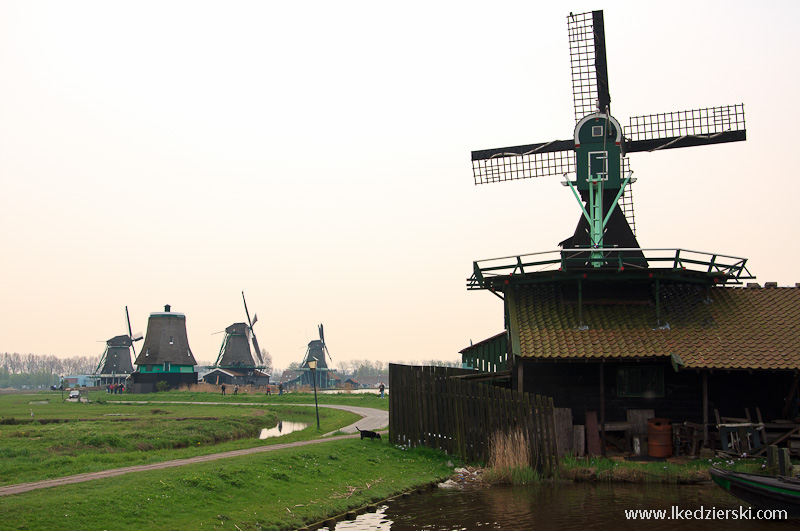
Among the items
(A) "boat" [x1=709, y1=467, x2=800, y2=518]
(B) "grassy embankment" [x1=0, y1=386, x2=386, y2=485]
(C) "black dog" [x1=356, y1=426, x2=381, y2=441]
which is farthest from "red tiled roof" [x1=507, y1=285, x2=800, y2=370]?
(B) "grassy embankment" [x1=0, y1=386, x2=386, y2=485]

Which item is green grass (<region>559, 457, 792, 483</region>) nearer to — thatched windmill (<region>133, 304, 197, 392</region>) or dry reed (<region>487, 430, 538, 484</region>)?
dry reed (<region>487, 430, 538, 484</region>)

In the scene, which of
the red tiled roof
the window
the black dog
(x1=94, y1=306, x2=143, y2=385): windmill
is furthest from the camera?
(x1=94, y1=306, x2=143, y2=385): windmill

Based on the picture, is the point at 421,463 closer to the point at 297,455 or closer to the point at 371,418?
the point at 297,455

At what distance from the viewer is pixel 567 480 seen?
19.8 metres

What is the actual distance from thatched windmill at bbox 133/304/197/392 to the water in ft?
278

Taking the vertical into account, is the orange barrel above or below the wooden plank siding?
below

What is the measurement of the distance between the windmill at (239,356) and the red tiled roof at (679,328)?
292ft

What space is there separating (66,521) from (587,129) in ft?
88.6

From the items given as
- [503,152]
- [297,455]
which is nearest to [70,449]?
[297,455]

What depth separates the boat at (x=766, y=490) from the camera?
1450cm

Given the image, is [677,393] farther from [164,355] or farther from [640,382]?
[164,355]

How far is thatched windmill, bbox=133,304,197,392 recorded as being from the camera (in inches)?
3755

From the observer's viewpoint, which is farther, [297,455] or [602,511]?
[297,455]

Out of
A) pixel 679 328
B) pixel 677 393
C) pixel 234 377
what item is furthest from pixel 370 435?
pixel 234 377
